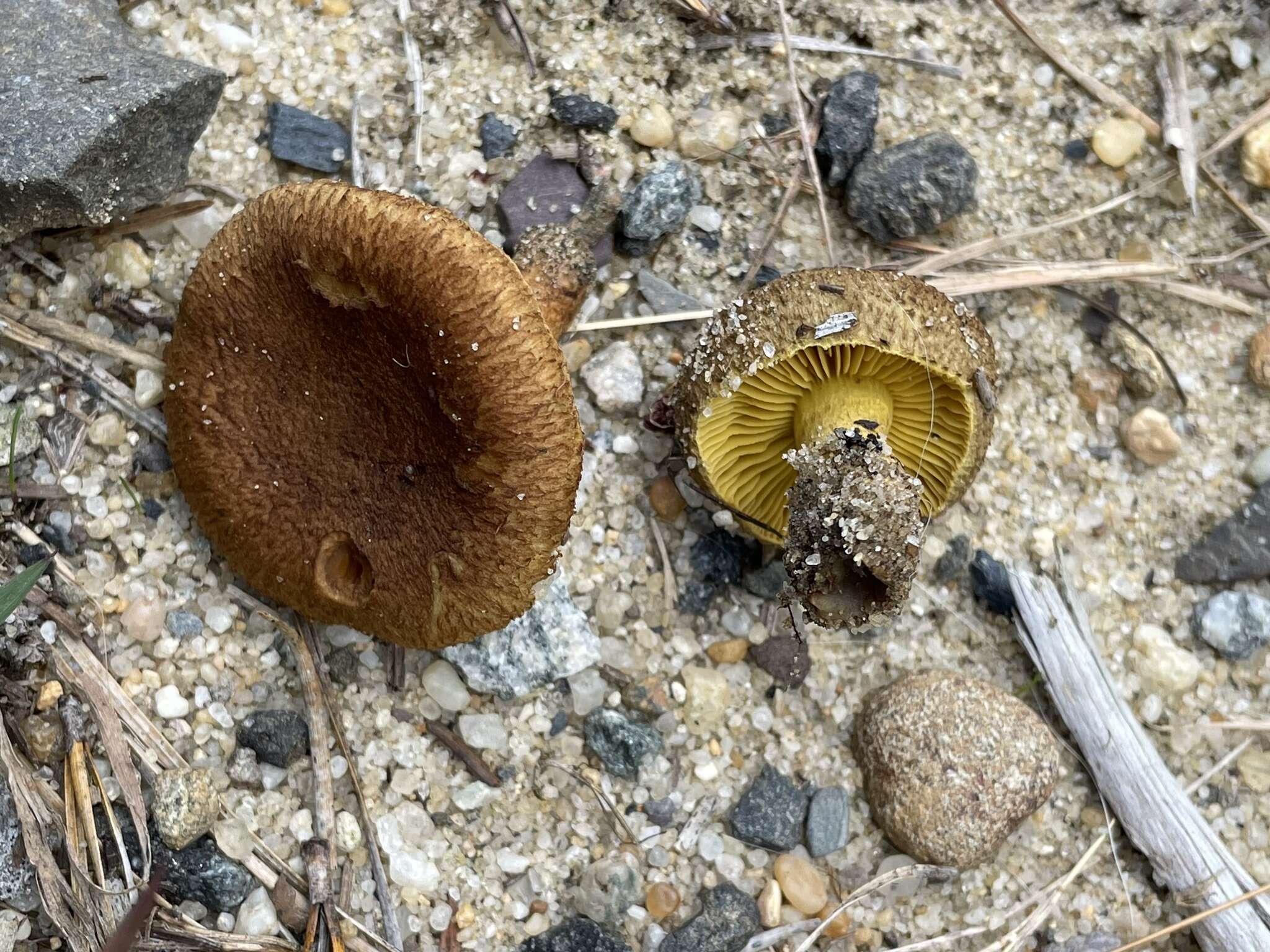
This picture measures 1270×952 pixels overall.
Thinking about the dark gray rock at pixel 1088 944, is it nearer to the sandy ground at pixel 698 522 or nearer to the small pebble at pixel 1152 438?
the sandy ground at pixel 698 522

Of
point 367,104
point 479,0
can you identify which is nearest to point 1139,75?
point 479,0

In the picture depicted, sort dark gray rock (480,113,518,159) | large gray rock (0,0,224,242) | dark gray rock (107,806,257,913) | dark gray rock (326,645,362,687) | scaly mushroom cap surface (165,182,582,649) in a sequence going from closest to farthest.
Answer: scaly mushroom cap surface (165,182,582,649) → large gray rock (0,0,224,242) → dark gray rock (107,806,257,913) → dark gray rock (326,645,362,687) → dark gray rock (480,113,518,159)

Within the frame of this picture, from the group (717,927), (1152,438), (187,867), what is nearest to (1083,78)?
(1152,438)

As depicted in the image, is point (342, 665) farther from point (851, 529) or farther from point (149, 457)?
point (851, 529)

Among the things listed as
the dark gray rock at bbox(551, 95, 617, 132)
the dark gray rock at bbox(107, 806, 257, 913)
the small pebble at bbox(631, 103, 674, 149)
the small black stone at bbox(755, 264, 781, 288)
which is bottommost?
the dark gray rock at bbox(107, 806, 257, 913)

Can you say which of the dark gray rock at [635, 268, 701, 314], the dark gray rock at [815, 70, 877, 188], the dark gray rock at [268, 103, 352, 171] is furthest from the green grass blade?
the dark gray rock at [815, 70, 877, 188]

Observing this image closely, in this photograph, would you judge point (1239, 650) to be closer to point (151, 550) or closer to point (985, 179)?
point (985, 179)

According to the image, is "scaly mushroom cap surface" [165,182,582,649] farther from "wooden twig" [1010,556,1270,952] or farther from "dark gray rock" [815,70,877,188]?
"wooden twig" [1010,556,1270,952]

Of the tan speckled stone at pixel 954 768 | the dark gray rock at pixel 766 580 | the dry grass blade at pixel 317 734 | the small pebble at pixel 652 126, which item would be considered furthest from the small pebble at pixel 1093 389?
the dry grass blade at pixel 317 734
